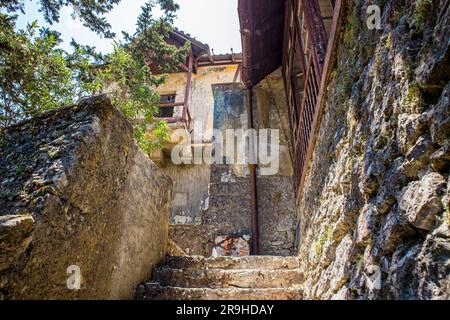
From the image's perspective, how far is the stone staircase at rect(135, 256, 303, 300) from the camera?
9.83ft

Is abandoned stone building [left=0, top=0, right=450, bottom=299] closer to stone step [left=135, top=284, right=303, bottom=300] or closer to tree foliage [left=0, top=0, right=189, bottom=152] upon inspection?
stone step [left=135, top=284, right=303, bottom=300]

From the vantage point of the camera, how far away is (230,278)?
3.33 m

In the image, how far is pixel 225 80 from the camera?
1323cm

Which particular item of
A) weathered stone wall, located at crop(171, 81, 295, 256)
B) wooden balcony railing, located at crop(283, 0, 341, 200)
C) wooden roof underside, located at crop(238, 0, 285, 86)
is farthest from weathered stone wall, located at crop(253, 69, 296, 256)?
wooden balcony railing, located at crop(283, 0, 341, 200)

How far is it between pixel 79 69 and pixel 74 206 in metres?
5.34

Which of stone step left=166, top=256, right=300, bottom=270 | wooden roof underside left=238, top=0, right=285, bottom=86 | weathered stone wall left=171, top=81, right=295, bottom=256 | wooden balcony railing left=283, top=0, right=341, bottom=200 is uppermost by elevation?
wooden roof underside left=238, top=0, right=285, bottom=86

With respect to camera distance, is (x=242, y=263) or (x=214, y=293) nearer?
(x=214, y=293)

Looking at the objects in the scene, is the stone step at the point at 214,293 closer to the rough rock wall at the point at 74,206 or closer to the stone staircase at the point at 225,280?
the stone staircase at the point at 225,280

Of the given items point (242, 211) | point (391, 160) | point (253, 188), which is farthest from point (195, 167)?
point (391, 160)

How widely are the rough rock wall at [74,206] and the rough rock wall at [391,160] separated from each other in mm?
1659

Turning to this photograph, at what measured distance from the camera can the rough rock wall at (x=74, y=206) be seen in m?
1.81

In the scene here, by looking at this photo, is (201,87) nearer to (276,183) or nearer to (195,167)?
(195,167)

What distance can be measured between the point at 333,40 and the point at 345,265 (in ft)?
5.74
